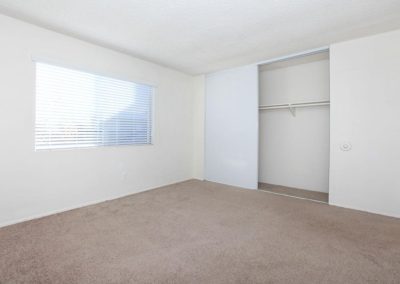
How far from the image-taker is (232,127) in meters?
3.96

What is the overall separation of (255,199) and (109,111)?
2645mm

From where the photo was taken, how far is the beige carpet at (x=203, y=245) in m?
1.47

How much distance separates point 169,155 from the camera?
403cm

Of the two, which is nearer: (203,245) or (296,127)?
(203,245)

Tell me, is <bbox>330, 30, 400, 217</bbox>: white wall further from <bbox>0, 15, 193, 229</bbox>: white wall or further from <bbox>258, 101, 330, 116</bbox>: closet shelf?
<bbox>0, 15, 193, 229</bbox>: white wall

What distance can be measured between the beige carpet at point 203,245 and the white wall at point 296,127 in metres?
1.01

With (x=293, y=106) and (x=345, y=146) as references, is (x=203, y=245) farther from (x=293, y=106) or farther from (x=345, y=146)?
(x=293, y=106)

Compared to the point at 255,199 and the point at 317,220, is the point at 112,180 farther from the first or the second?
the point at 317,220

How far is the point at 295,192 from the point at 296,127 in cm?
119

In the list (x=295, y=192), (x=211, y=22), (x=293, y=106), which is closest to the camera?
(x=211, y=22)

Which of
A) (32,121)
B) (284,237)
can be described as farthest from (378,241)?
(32,121)

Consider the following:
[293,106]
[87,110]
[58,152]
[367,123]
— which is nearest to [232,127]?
[293,106]

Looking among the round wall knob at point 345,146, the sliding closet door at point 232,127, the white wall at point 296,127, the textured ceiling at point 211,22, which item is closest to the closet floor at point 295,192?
the white wall at point 296,127

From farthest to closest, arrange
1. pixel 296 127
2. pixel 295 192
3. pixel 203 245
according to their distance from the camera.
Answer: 1. pixel 296 127
2. pixel 295 192
3. pixel 203 245
